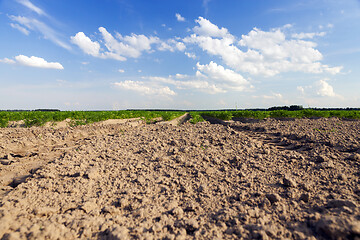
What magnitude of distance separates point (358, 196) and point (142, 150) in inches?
179

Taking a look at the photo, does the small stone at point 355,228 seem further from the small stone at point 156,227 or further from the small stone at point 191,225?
the small stone at point 156,227

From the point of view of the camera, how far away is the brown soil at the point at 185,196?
7.09ft

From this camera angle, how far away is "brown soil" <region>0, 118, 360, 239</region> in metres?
2.16

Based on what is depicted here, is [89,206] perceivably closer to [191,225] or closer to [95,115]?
→ [191,225]

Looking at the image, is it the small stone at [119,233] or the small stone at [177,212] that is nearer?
the small stone at [119,233]

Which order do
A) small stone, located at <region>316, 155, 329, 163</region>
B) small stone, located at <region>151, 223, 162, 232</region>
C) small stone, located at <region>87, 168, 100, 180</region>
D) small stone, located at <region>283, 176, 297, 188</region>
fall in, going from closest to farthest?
small stone, located at <region>151, 223, 162, 232</region> < small stone, located at <region>283, 176, 297, 188</region> < small stone, located at <region>87, 168, 100, 180</region> < small stone, located at <region>316, 155, 329, 163</region>

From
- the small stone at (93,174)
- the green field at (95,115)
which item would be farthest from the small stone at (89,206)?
the green field at (95,115)

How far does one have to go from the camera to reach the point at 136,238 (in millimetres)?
2111

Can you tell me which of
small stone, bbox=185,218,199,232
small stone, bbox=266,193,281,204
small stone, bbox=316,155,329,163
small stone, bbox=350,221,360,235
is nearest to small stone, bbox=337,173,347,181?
small stone, bbox=316,155,329,163

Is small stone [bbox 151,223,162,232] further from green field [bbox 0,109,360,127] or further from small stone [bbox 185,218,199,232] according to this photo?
green field [bbox 0,109,360,127]

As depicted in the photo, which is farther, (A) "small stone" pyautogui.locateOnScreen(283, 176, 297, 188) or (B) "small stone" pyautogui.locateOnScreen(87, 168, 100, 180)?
(B) "small stone" pyautogui.locateOnScreen(87, 168, 100, 180)

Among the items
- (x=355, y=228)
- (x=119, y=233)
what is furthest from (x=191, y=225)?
(x=355, y=228)

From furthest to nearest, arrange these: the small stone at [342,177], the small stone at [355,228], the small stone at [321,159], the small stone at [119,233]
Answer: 1. the small stone at [321,159]
2. the small stone at [342,177]
3. the small stone at [119,233]
4. the small stone at [355,228]

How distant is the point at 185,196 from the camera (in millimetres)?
2969
